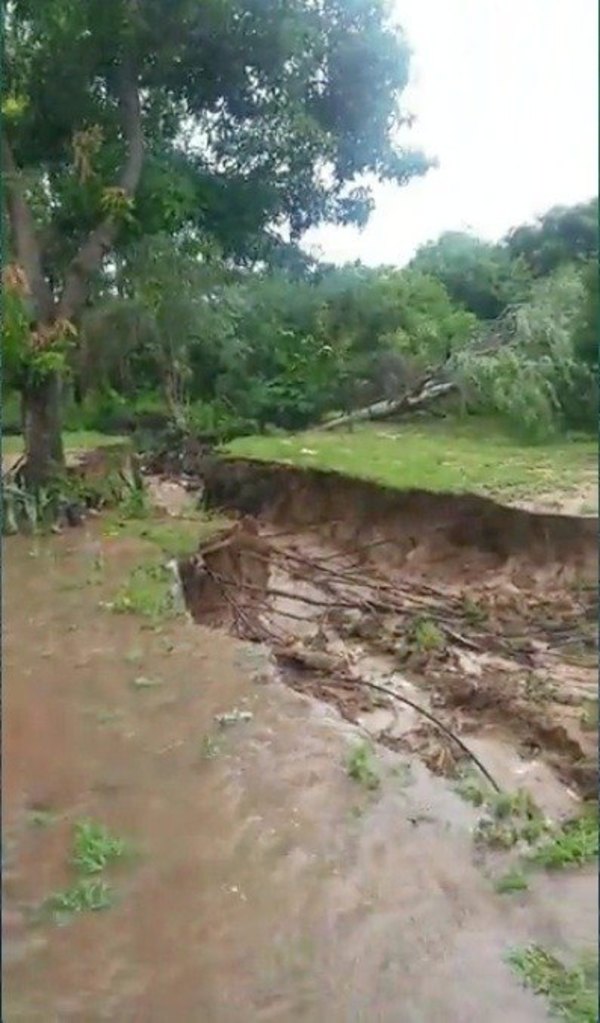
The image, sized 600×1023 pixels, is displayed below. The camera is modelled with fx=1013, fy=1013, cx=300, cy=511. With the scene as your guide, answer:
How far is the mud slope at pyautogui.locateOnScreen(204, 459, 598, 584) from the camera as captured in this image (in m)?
0.77

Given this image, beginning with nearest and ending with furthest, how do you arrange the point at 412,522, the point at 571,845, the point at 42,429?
1. the point at 571,845
2. the point at 42,429
3. the point at 412,522

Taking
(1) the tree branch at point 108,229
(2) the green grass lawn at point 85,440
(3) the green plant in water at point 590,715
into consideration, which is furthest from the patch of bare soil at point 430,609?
(1) the tree branch at point 108,229

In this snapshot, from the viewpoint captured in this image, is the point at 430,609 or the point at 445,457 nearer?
the point at 445,457

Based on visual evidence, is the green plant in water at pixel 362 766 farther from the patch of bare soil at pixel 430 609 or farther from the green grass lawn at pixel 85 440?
the green grass lawn at pixel 85 440

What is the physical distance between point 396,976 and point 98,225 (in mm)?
683

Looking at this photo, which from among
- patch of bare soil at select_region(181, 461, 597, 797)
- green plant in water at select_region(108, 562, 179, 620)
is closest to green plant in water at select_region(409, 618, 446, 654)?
patch of bare soil at select_region(181, 461, 597, 797)

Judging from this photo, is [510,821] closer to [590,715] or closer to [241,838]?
[590,715]

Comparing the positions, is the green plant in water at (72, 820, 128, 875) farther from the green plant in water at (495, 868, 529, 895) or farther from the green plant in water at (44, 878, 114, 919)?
the green plant in water at (495, 868, 529, 895)

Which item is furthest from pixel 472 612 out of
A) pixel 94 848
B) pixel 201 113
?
pixel 201 113

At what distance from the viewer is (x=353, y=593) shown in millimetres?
1240

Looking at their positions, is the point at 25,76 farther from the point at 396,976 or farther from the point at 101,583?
the point at 396,976

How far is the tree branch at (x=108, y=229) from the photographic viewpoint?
0.91 meters

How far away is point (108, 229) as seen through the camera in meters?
0.93

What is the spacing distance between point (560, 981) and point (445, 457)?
38 cm
